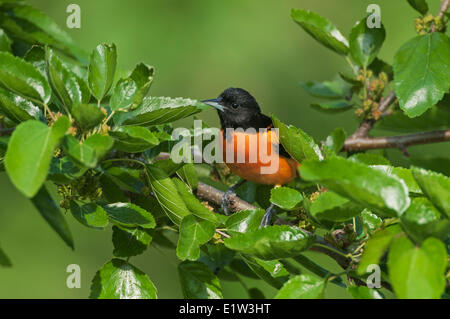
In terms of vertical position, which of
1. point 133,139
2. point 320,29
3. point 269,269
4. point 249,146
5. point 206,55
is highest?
point 206,55

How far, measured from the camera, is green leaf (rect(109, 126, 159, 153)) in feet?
5.18

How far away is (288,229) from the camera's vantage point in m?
1.60

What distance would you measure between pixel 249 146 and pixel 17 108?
1.68m

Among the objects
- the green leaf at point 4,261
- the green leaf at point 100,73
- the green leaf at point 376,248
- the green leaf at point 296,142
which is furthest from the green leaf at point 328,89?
the green leaf at point 4,261

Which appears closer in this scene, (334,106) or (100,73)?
(100,73)

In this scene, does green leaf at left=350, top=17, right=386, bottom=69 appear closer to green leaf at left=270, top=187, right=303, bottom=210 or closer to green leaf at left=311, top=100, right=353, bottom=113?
green leaf at left=311, top=100, right=353, bottom=113

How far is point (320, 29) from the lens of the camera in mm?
2715

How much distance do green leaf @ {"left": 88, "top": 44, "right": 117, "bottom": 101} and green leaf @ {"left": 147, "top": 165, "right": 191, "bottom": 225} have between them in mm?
292

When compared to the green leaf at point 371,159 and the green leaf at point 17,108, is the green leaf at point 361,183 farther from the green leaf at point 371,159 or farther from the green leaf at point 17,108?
the green leaf at point 17,108

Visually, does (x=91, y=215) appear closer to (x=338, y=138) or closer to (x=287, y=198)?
(x=287, y=198)

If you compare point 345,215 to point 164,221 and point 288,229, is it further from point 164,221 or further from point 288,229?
point 164,221

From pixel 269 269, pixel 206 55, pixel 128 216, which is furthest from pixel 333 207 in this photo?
pixel 206 55

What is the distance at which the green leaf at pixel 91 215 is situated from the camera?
5.58 ft
